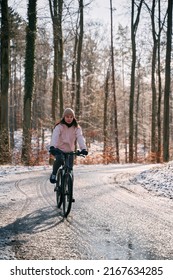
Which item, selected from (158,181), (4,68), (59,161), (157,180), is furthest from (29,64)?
(59,161)

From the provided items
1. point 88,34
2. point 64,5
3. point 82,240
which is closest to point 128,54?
point 88,34

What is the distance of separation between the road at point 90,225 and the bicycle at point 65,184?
205 millimetres

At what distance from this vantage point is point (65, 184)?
707cm

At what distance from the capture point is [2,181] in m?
11.2

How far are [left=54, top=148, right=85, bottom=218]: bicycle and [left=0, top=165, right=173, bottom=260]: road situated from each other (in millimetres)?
205

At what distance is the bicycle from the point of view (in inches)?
271

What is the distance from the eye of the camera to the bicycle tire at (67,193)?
6.81m

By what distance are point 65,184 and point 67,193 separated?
0.63 ft

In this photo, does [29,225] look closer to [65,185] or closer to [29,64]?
[65,185]

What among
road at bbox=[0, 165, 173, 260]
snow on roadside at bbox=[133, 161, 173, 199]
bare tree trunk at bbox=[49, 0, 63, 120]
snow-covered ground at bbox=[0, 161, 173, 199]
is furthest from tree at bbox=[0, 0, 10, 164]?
road at bbox=[0, 165, 173, 260]

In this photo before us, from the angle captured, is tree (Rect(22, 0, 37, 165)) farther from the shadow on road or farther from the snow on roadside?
the shadow on road

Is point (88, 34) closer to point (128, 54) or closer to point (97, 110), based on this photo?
point (128, 54)

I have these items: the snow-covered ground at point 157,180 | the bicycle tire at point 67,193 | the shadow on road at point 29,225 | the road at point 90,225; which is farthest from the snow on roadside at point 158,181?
the shadow on road at point 29,225

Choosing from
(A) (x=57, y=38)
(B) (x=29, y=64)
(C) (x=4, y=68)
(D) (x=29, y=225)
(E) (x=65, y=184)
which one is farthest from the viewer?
(A) (x=57, y=38)
